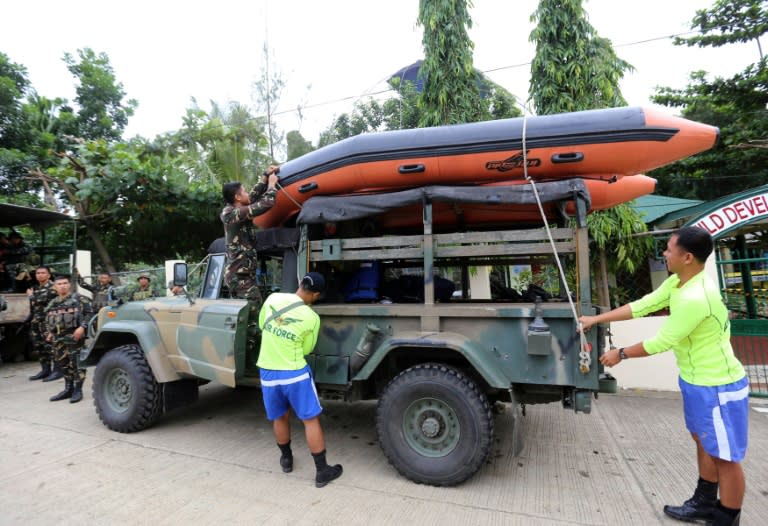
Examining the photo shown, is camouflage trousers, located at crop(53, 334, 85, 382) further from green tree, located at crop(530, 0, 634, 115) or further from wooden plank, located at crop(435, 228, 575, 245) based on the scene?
green tree, located at crop(530, 0, 634, 115)

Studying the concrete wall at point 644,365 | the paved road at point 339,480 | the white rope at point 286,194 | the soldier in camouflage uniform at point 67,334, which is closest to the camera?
the paved road at point 339,480

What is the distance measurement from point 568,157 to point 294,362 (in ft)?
7.80

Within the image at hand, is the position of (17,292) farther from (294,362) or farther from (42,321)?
(294,362)

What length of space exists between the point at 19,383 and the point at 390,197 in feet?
20.9

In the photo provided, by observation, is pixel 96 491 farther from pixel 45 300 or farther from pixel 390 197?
pixel 45 300

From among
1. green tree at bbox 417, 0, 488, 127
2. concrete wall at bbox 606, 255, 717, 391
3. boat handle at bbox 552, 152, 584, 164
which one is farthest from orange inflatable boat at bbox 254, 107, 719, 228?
green tree at bbox 417, 0, 488, 127

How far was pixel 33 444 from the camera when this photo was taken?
3664 mm

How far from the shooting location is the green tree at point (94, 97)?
13828 millimetres

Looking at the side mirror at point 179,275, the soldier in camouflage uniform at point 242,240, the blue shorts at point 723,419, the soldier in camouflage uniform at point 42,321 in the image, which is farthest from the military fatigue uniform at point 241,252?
the soldier in camouflage uniform at point 42,321

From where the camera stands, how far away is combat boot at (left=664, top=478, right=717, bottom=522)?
2414mm

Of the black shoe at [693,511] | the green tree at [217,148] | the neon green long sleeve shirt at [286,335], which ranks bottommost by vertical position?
the black shoe at [693,511]

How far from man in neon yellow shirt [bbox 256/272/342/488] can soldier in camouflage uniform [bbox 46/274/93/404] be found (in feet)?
11.8

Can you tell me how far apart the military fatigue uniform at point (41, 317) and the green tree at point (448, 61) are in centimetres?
690

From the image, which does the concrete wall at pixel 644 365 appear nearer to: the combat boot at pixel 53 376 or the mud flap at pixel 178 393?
the mud flap at pixel 178 393
